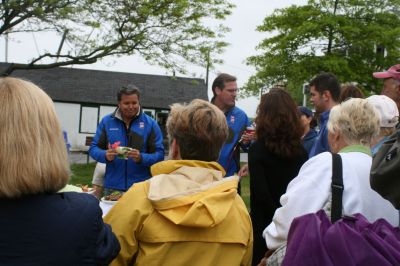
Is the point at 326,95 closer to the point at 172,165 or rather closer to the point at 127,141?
the point at 127,141

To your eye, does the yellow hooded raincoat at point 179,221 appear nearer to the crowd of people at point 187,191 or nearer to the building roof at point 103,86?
the crowd of people at point 187,191

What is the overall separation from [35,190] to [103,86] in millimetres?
39787

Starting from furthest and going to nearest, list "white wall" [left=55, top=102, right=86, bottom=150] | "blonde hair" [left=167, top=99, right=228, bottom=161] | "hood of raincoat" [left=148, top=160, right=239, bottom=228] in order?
1. "white wall" [left=55, top=102, right=86, bottom=150]
2. "blonde hair" [left=167, top=99, right=228, bottom=161]
3. "hood of raincoat" [left=148, top=160, right=239, bottom=228]

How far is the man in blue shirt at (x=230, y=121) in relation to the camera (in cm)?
525

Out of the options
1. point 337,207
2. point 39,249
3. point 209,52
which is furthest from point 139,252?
point 209,52

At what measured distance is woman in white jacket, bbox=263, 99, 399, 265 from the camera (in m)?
2.41

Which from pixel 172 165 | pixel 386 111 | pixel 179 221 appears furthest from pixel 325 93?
pixel 179 221

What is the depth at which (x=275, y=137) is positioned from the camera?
367 centimetres

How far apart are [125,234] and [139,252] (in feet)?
0.48

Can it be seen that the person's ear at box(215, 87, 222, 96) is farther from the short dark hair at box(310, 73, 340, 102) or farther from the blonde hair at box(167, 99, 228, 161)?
the blonde hair at box(167, 99, 228, 161)

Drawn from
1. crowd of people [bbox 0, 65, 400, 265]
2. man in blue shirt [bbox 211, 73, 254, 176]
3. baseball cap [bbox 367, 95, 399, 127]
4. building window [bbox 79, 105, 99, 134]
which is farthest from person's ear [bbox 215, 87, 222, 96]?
building window [bbox 79, 105, 99, 134]

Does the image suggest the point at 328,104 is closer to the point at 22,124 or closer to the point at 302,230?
the point at 302,230

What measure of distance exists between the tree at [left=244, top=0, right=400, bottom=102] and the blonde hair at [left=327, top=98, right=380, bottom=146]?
61.2 ft

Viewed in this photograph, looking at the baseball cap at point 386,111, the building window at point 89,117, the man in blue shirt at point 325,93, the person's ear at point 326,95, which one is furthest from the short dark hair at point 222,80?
the building window at point 89,117
